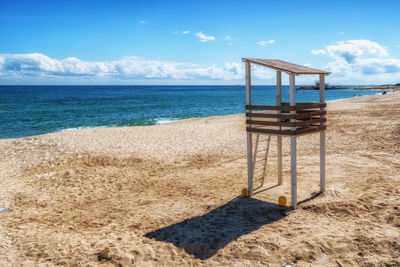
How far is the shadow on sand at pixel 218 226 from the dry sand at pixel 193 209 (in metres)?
0.02

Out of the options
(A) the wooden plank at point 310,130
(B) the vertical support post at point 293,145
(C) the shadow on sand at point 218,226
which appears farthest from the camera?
(A) the wooden plank at point 310,130

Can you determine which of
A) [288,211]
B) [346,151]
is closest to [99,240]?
[288,211]

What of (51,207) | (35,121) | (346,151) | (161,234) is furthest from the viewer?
(35,121)

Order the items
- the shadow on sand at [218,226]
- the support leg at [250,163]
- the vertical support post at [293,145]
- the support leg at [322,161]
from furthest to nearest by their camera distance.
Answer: the support leg at [322,161] → the support leg at [250,163] → the vertical support post at [293,145] → the shadow on sand at [218,226]

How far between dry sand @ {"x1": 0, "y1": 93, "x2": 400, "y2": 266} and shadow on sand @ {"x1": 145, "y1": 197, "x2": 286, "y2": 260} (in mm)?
21

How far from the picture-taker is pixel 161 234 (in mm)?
6359

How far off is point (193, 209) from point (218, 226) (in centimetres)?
116

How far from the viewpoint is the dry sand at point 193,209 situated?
18.2ft

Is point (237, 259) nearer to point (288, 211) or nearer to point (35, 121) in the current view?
point (288, 211)

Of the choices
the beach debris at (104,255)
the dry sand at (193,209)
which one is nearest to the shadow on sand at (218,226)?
the dry sand at (193,209)

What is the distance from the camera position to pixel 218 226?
21.5 ft

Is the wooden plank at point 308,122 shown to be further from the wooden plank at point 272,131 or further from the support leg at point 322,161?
the support leg at point 322,161

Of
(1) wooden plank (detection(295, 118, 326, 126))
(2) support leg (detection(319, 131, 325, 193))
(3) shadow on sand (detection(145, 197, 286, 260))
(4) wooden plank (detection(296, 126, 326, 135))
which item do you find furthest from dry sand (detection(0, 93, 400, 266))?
(1) wooden plank (detection(295, 118, 326, 126))

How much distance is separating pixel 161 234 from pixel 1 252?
2.96 metres
